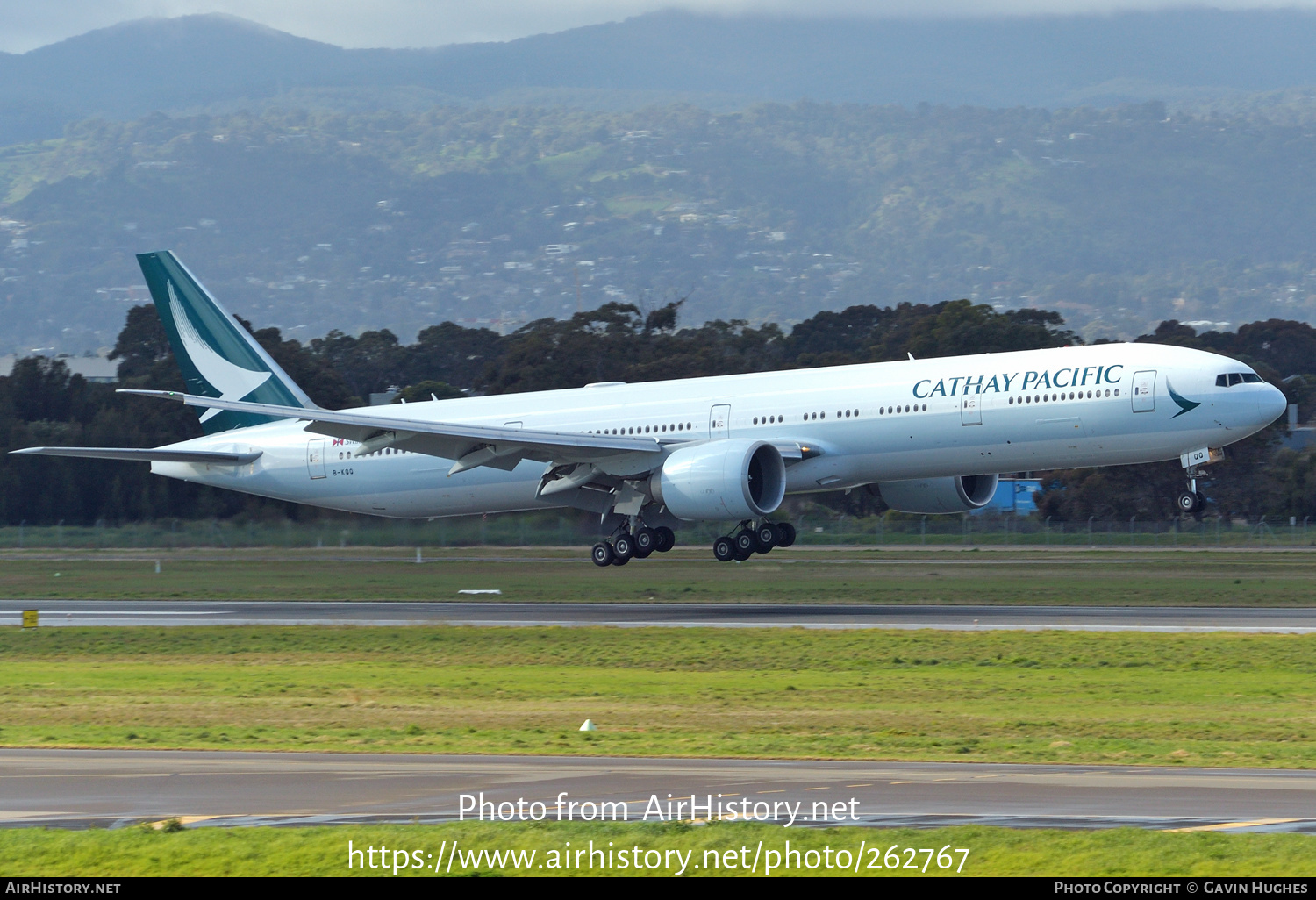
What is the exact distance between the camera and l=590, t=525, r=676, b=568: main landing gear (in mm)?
42156

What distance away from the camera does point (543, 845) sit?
466 inches

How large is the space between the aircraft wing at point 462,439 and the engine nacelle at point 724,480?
2191mm

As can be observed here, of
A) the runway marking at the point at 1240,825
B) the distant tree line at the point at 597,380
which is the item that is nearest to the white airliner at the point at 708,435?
the distant tree line at the point at 597,380

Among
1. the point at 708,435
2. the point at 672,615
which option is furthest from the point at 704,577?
the point at 672,615

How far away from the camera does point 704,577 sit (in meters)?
44.8

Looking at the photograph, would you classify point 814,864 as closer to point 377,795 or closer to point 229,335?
point 377,795

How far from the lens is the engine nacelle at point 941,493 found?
42.0 metres

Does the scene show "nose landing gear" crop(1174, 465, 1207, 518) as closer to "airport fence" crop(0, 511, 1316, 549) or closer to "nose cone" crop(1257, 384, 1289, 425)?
"nose cone" crop(1257, 384, 1289, 425)

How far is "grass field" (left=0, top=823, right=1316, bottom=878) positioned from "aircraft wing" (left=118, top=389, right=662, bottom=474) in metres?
28.2

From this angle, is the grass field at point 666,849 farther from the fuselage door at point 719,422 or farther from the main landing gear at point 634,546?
the main landing gear at point 634,546

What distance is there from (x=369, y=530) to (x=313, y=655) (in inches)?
736

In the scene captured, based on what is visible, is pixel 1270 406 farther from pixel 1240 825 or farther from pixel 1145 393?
pixel 1240 825

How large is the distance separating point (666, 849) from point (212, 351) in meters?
40.0

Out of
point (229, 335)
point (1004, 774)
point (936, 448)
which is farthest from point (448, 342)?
point (1004, 774)
